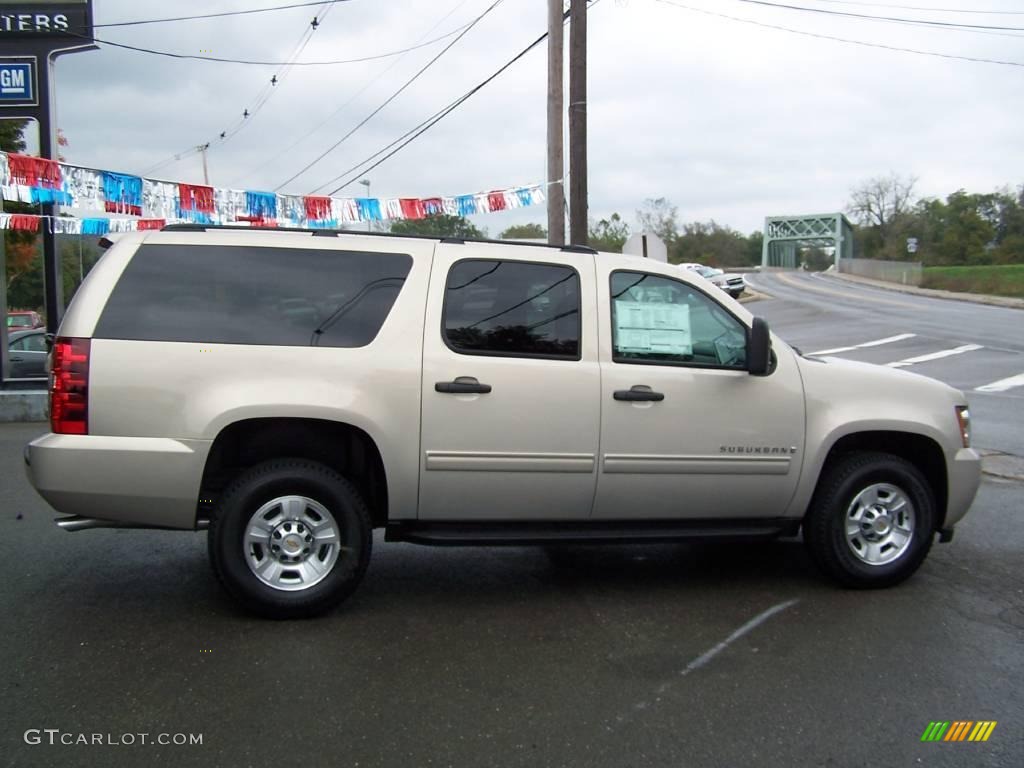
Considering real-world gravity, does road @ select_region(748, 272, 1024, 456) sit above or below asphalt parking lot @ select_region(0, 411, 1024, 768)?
above

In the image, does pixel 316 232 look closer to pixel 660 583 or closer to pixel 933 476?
pixel 660 583

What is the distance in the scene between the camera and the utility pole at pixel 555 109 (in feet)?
42.9

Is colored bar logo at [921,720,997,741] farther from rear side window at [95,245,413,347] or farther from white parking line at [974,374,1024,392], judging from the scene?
white parking line at [974,374,1024,392]

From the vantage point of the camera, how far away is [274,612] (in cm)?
450

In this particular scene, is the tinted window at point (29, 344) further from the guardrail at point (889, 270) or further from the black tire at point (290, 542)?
the guardrail at point (889, 270)

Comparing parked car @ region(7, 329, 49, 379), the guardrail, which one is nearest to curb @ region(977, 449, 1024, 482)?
parked car @ region(7, 329, 49, 379)

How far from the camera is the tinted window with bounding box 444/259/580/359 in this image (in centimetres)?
473

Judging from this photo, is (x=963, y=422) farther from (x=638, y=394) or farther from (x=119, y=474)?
(x=119, y=474)

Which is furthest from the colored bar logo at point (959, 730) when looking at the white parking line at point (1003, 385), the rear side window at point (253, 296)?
the white parking line at point (1003, 385)

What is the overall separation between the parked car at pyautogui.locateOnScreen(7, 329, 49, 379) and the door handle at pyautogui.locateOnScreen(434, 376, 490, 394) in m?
11.0

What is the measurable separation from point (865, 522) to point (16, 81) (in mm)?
13019

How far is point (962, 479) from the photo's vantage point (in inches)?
204

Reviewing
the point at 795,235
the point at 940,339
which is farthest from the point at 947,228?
the point at 940,339
